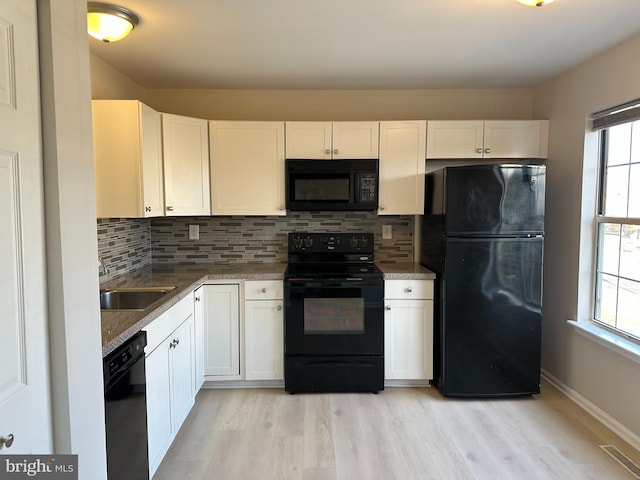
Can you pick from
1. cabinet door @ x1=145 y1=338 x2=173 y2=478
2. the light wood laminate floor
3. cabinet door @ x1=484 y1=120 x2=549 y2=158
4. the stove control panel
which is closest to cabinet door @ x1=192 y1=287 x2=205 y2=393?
the light wood laminate floor

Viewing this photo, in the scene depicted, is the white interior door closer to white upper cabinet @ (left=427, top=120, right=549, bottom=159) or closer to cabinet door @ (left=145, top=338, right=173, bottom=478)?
cabinet door @ (left=145, top=338, right=173, bottom=478)

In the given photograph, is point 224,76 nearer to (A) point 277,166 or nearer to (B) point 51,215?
(A) point 277,166

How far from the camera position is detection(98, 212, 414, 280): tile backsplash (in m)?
3.19

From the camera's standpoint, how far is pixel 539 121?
289cm

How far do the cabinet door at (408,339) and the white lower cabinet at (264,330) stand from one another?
78 cm

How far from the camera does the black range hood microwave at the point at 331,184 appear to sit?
2857mm

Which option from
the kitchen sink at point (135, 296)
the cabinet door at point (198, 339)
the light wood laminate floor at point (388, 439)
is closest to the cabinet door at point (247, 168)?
the cabinet door at point (198, 339)

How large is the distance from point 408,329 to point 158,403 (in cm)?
171

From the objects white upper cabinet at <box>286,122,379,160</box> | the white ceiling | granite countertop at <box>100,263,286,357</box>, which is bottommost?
granite countertop at <box>100,263,286,357</box>

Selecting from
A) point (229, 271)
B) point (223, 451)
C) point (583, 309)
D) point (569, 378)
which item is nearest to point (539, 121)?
point (583, 309)

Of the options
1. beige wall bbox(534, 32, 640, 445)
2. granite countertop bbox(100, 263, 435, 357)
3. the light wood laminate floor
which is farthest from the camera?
beige wall bbox(534, 32, 640, 445)

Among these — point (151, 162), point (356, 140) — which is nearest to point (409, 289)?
point (356, 140)

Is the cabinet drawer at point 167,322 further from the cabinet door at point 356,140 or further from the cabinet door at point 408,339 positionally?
the cabinet door at point 356,140

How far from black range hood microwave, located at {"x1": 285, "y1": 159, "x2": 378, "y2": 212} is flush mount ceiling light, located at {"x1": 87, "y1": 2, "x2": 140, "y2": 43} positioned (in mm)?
1304
